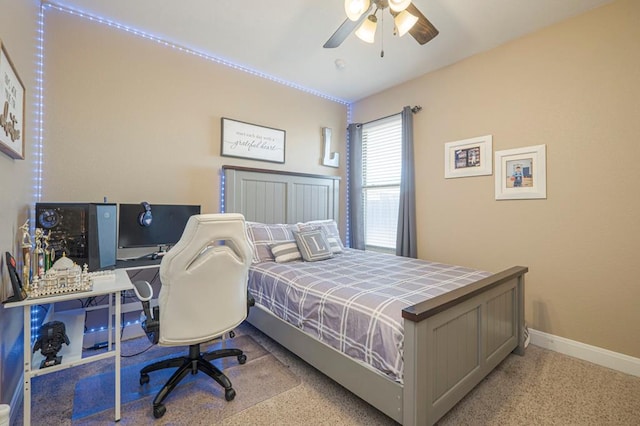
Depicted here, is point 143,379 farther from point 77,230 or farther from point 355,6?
point 355,6

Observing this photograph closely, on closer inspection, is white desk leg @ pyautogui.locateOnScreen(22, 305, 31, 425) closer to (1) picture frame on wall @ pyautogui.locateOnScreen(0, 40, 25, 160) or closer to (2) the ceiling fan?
(1) picture frame on wall @ pyautogui.locateOnScreen(0, 40, 25, 160)

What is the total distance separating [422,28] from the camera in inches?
81.1

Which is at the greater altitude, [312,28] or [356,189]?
[312,28]

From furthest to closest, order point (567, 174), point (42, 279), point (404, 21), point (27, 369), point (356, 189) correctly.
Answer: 1. point (356, 189)
2. point (567, 174)
3. point (404, 21)
4. point (42, 279)
5. point (27, 369)

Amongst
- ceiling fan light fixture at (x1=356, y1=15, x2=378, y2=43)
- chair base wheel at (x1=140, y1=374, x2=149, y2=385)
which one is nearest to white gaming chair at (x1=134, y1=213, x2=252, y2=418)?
chair base wheel at (x1=140, y1=374, x2=149, y2=385)

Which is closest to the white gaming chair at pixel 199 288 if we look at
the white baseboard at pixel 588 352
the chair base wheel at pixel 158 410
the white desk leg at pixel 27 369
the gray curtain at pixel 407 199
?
the chair base wheel at pixel 158 410

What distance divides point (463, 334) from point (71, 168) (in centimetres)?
330

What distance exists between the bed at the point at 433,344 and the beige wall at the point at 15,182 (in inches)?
60.3

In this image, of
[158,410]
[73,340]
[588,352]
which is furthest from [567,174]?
[73,340]

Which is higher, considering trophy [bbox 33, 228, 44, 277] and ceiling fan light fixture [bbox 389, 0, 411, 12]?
ceiling fan light fixture [bbox 389, 0, 411, 12]

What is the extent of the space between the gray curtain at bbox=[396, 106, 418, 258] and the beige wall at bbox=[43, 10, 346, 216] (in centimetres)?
180

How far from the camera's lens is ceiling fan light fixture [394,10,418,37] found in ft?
6.44

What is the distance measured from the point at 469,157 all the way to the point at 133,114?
3.50 m

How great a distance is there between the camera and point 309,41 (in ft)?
9.35
